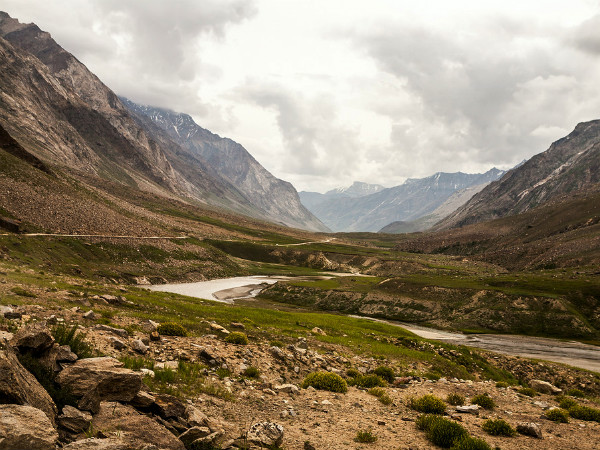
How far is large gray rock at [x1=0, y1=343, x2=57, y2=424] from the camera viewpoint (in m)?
8.79

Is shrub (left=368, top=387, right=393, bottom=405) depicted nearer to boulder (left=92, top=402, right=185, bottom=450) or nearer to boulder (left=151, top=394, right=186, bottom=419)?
boulder (left=151, top=394, right=186, bottom=419)

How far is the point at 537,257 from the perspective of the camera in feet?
534

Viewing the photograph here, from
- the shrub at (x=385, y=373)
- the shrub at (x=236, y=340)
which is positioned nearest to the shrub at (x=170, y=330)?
the shrub at (x=236, y=340)

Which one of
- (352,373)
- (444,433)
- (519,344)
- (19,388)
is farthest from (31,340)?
(519,344)

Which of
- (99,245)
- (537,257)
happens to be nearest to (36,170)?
(99,245)

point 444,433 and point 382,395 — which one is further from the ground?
point 444,433

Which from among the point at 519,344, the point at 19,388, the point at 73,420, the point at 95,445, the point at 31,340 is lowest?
the point at 519,344

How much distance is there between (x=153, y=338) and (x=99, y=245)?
302 feet

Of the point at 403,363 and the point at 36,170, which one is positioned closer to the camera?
the point at 403,363

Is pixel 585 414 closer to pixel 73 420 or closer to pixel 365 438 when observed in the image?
pixel 365 438

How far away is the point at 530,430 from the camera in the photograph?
17266 mm

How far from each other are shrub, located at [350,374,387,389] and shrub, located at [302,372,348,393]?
6.43ft

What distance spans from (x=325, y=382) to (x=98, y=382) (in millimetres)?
13867

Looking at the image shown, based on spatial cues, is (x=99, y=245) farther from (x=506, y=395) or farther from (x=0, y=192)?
(x=506, y=395)
